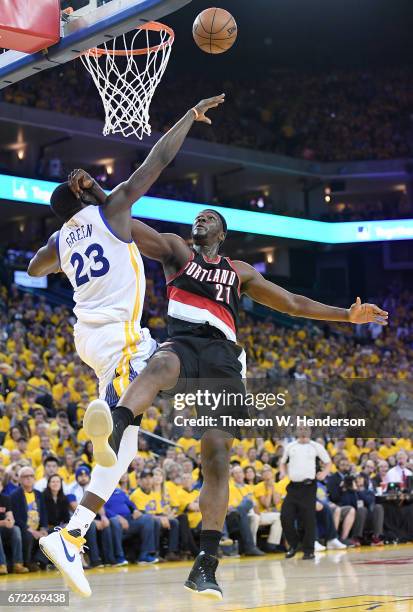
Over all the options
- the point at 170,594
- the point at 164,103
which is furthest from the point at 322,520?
the point at 164,103

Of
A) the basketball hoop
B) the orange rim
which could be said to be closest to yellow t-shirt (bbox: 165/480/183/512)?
the basketball hoop

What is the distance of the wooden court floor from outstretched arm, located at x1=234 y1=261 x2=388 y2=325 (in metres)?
2.02

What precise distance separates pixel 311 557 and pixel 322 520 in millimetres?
2030

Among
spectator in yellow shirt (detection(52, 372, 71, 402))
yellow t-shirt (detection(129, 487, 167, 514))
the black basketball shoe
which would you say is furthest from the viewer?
spectator in yellow shirt (detection(52, 372, 71, 402))

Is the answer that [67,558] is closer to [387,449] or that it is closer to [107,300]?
[107,300]

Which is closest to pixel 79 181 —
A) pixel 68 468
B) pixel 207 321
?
pixel 207 321

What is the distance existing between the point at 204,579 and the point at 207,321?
153 centimetres

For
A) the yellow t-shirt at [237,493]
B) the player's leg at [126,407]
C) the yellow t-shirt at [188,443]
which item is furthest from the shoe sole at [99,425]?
the yellow t-shirt at [188,443]

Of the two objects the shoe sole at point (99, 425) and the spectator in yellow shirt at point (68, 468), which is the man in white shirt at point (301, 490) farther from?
the shoe sole at point (99, 425)

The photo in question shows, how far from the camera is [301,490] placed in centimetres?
1242

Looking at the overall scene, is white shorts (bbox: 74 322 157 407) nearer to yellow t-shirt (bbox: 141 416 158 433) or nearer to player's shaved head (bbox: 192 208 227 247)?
player's shaved head (bbox: 192 208 227 247)

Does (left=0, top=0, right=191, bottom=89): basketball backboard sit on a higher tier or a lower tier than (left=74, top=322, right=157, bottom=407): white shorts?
higher

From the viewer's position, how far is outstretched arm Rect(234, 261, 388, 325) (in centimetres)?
604

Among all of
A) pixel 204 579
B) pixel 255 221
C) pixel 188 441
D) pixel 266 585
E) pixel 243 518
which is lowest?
pixel 266 585
